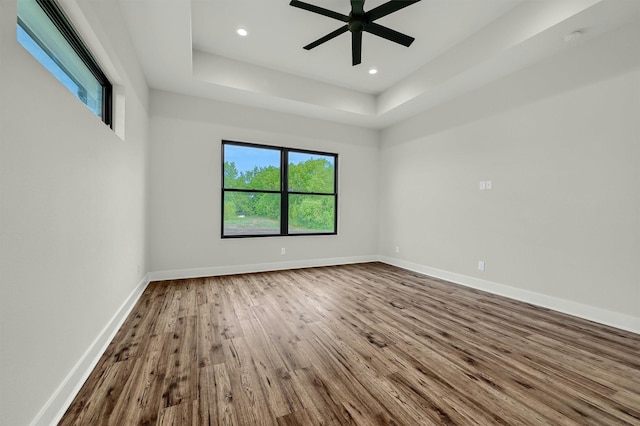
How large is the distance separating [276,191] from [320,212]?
99cm

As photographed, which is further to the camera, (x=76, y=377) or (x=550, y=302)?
(x=550, y=302)

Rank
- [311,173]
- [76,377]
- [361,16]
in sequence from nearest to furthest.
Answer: [76,377]
[361,16]
[311,173]

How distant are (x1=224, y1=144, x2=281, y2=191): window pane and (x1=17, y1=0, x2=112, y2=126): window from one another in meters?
2.18

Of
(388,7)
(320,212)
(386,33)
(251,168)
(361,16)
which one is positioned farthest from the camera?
(320,212)

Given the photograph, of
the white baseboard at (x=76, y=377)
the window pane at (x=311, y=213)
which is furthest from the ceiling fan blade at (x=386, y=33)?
the white baseboard at (x=76, y=377)

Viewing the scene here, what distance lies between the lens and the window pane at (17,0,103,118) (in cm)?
130

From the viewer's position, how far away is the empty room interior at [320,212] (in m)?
1.37

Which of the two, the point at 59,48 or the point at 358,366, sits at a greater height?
the point at 59,48

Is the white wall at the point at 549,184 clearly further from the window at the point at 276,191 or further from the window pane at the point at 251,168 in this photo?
the window pane at the point at 251,168

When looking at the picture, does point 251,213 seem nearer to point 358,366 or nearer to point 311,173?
point 311,173

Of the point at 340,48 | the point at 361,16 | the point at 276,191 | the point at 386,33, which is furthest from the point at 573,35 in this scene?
the point at 276,191

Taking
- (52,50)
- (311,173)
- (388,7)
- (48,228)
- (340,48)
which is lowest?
(48,228)

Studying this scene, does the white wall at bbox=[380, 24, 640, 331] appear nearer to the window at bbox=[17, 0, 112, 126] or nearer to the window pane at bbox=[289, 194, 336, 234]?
the window pane at bbox=[289, 194, 336, 234]

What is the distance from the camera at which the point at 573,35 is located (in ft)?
8.49
